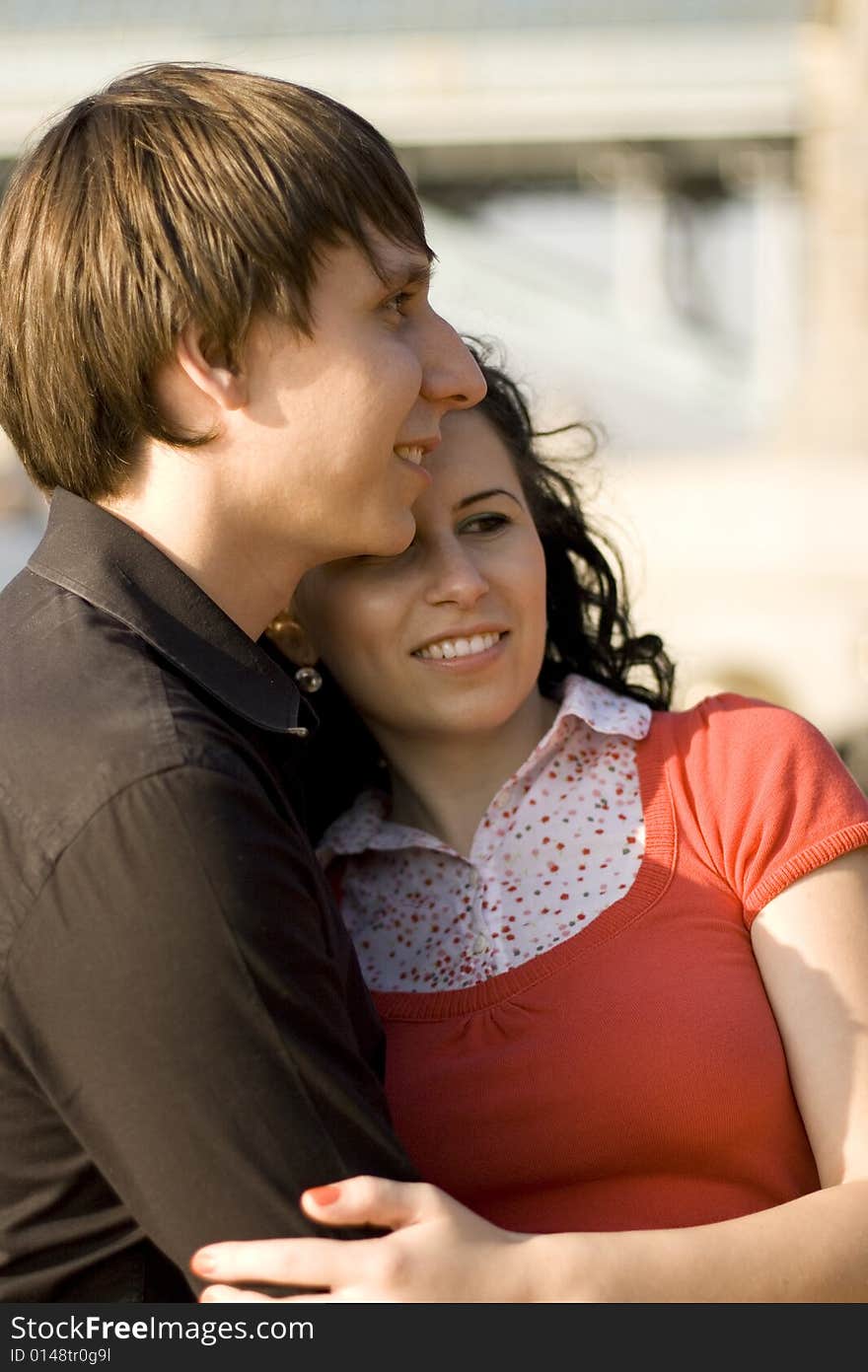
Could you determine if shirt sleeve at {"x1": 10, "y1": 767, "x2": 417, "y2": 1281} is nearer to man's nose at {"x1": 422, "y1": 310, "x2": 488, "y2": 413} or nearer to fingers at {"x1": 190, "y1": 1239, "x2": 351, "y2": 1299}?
fingers at {"x1": 190, "y1": 1239, "x2": 351, "y2": 1299}

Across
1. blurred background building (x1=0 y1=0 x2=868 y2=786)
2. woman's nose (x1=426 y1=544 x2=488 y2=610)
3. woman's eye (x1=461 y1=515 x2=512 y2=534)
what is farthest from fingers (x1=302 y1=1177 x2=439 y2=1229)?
blurred background building (x1=0 y1=0 x2=868 y2=786)

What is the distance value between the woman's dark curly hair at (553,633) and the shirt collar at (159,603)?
2.42 feet

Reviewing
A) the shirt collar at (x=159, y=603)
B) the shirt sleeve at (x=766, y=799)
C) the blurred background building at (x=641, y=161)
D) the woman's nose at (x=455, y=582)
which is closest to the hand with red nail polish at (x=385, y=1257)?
the shirt collar at (x=159, y=603)

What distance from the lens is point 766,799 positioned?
2.23 meters

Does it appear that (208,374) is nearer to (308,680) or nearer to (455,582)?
(455,582)

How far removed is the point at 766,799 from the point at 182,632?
790 millimetres

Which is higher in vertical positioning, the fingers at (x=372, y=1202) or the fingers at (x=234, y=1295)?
the fingers at (x=372, y=1202)

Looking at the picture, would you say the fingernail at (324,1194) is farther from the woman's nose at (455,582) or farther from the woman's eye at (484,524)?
the woman's eye at (484,524)

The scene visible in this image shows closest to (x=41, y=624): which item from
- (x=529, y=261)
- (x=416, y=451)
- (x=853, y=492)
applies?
(x=416, y=451)

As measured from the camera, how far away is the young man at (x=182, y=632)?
1.55 meters

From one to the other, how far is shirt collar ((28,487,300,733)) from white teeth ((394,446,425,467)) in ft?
1.02

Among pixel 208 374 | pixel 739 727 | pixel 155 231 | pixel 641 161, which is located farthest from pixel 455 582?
pixel 641 161

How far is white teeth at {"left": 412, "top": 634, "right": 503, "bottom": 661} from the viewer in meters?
2.42
